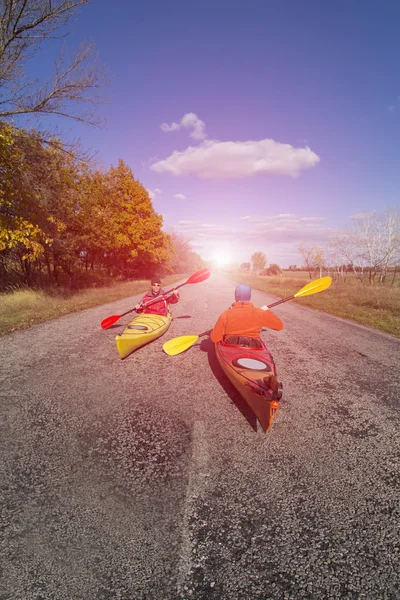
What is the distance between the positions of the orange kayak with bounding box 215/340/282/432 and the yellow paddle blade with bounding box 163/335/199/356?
141 centimetres

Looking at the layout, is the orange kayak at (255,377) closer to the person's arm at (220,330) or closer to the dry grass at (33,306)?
the person's arm at (220,330)

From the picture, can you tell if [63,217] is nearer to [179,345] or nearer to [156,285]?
[156,285]

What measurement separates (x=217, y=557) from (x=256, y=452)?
1.38 m

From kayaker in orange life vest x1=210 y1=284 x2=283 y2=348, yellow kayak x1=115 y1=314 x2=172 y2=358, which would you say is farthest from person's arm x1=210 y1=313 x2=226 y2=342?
yellow kayak x1=115 y1=314 x2=172 y2=358

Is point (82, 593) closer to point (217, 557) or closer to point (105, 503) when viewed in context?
point (105, 503)

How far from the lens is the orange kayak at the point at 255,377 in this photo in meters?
3.34

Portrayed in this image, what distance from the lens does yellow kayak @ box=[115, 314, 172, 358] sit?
6.26m

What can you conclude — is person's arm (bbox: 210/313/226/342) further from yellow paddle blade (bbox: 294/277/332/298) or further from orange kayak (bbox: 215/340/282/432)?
yellow paddle blade (bbox: 294/277/332/298)

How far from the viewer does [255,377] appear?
391cm

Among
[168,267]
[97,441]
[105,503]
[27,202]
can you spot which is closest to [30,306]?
[27,202]

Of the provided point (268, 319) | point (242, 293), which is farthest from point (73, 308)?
point (268, 319)

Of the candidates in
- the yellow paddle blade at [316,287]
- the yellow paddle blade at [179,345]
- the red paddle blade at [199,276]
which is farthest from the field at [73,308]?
the red paddle blade at [199,276]

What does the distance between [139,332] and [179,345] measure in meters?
1.06

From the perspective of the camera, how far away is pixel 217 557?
2094 millimetres
